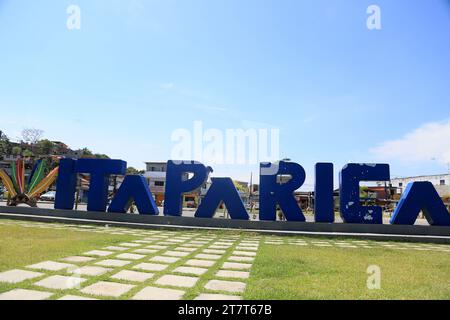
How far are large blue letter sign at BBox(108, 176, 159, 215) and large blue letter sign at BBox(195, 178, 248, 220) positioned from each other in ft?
8.51

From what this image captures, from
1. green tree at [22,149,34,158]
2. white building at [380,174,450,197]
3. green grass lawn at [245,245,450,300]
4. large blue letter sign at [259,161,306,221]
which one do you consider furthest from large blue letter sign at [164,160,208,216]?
green tree at [22,149,34,158]

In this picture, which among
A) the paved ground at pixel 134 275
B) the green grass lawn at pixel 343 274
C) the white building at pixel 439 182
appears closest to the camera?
the paved ground at pixel 134 275

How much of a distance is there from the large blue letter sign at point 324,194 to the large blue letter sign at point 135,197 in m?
8.04

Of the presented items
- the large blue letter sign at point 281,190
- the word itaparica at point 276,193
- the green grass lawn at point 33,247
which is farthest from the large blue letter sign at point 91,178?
the large blue letter sign at point 281,190

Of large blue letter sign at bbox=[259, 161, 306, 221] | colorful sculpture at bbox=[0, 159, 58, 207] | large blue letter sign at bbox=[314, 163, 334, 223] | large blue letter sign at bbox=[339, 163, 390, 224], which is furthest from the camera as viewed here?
colorful sculpture at bbox=[0, 159, 58, 207]

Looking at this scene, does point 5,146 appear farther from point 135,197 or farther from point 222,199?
point 222,199

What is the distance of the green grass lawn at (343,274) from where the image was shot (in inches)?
197

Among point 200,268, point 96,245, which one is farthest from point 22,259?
point 200,268

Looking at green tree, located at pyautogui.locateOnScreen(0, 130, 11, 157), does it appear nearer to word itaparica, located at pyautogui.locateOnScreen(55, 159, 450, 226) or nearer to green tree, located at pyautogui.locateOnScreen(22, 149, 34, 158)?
green tree, located at pyautogui.locateOnScreen(22, 149, 34, 158)

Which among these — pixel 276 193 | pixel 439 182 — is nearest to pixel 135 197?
pixel 276 193

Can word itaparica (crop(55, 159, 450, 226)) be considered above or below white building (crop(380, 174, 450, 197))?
below

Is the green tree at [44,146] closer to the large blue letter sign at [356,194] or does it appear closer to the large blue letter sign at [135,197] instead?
the large blue letter sign at [135,197]

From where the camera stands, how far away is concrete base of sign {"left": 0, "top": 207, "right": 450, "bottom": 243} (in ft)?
45.5
